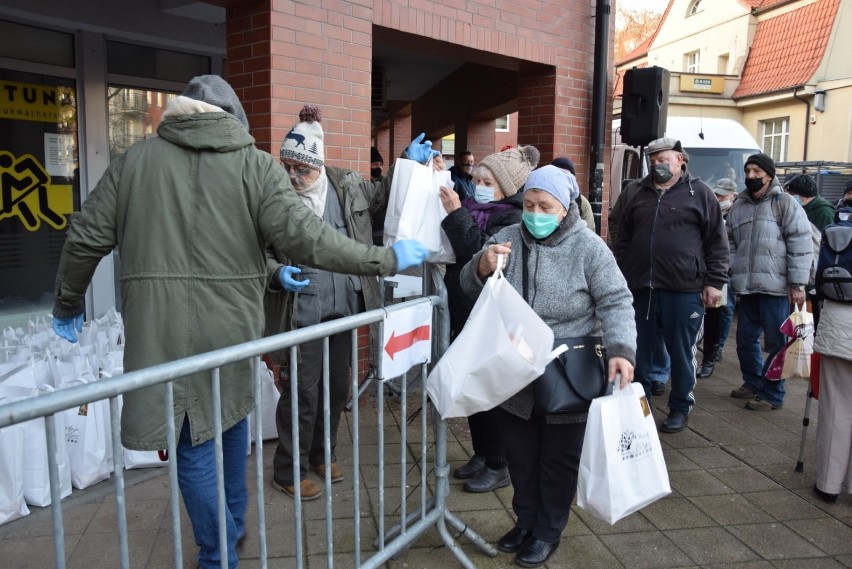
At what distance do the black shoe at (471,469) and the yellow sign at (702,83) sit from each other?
2140 cm

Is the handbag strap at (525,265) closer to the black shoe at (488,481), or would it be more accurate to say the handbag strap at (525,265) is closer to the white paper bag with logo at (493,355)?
the white paper bag with logo at (493,355)

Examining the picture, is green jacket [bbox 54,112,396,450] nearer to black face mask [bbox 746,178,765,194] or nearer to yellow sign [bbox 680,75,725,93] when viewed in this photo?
black face mask [bbox 746,178,765,194]

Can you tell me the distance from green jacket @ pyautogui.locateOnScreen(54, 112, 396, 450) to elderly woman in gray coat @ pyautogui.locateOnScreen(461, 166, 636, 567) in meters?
0.76

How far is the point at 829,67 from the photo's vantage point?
20.2 meters

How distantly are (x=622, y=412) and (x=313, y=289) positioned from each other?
1683 millimetres

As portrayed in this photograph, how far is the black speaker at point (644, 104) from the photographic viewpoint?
7.19m

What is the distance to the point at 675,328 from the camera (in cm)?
487

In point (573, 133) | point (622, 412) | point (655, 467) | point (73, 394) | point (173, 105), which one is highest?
point (573, 133)

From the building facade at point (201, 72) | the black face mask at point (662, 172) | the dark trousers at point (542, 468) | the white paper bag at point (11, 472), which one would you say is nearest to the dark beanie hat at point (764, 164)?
the black face mask at point (662, 172)

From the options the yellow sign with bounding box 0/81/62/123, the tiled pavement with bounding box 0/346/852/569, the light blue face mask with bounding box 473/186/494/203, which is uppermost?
the yellow sign with bounding box 0/81/62/123

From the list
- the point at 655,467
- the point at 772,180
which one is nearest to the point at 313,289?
the point at 655,467

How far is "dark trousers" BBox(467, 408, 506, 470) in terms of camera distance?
3.87 meters

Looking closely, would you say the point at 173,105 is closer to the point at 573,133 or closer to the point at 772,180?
the point at 772,180

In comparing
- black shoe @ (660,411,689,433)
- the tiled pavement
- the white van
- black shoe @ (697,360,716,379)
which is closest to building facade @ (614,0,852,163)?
the white van
